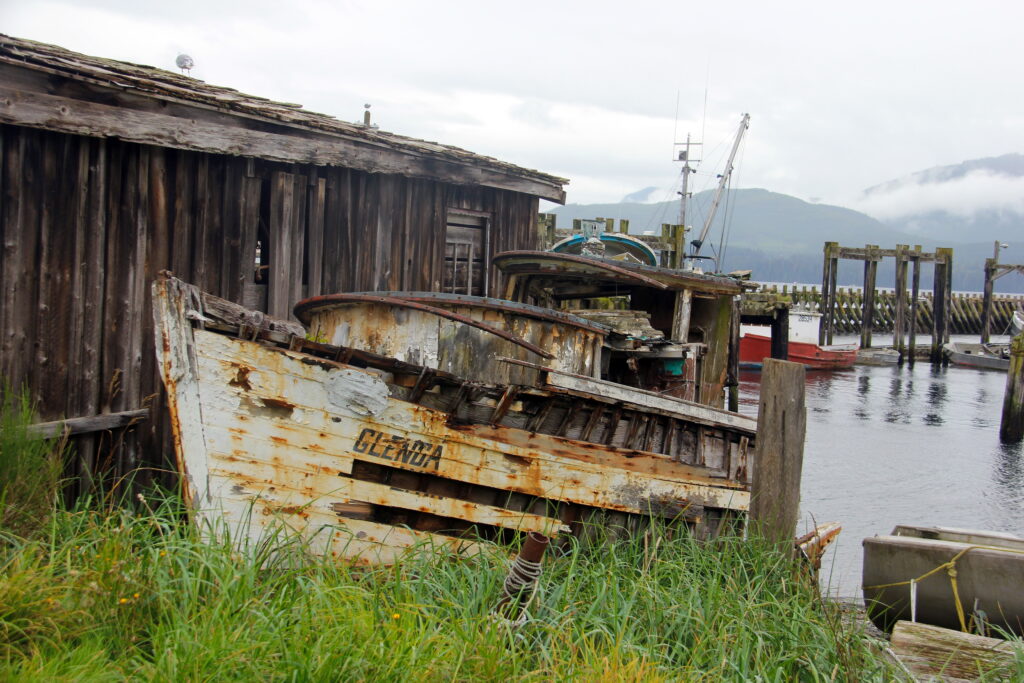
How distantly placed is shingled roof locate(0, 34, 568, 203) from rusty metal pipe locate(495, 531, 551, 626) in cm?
406

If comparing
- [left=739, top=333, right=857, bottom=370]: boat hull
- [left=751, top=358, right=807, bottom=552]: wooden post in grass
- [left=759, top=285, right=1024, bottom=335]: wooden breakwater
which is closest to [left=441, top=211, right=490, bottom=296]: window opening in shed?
[left=751, top=358, right=807, bottom=552]: wooden post in grass

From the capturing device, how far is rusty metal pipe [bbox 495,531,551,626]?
410 centimetres

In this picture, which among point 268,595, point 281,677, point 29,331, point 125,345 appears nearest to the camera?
point 281,677

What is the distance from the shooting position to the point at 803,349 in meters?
29.3

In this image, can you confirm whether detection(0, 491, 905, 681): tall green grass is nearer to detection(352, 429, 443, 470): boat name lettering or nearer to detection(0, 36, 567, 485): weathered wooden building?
detection(352, 429, 443, 470): boat name lettering

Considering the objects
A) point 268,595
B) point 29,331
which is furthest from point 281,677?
point 29,331

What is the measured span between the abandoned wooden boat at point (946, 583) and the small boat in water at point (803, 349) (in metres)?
21.1

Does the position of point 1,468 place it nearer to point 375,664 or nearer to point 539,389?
point 375,664

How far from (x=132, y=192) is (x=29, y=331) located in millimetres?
1209

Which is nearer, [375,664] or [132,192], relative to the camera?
[375,664]

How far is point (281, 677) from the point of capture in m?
3.28

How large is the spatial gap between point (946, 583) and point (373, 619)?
4552mm

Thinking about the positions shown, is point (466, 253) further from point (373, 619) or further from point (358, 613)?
point (373, 619)

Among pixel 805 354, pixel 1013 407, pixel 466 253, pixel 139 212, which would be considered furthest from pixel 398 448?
pixel 805 354
